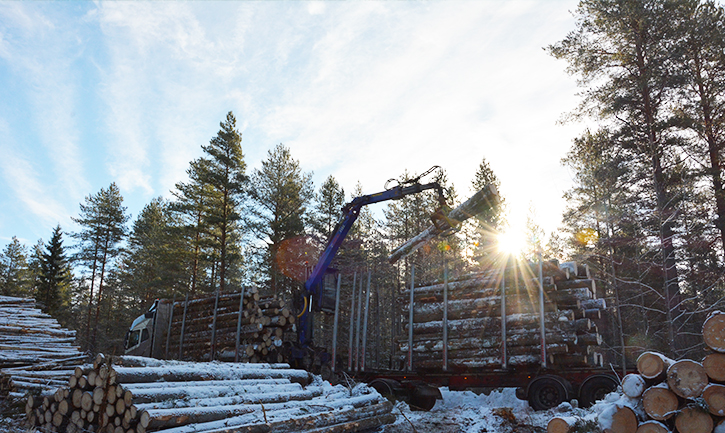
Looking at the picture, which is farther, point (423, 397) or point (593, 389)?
point (423, 397)

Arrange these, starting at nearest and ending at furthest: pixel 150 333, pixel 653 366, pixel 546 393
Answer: pixel 653 366, pixel 546 393, pixel 150 333

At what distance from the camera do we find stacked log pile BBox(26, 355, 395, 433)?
548 centimetres

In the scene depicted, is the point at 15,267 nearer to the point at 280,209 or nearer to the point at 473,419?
the point at 280,209

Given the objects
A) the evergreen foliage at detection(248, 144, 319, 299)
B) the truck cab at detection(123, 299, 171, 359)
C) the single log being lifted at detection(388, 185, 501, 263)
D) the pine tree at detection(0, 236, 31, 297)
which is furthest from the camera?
the pine tree at detection(0, 236, 31, 297)

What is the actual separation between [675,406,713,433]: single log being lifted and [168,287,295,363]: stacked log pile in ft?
36.4

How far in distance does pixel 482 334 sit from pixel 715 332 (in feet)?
18.6

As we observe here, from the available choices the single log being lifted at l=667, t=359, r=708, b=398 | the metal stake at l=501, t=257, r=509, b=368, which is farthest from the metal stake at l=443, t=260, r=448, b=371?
the single log being lifted at l=667, t=359, r=708, b=398

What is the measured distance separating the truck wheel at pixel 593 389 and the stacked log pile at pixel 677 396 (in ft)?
13.0

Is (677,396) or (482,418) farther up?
(677,396)

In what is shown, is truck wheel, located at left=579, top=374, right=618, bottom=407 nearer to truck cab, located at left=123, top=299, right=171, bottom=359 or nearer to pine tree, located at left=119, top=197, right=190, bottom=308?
truck cab, located at left=123, top=299, right=171, bottom=359

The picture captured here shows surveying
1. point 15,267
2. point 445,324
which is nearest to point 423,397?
point 445,324

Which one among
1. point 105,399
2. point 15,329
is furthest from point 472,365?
point 15,329

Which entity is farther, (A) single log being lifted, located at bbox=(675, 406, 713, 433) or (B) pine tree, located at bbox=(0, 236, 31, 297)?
(B) pine tree, located at bbox=(0, 236, 31, 297)

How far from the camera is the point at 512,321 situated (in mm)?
10203
